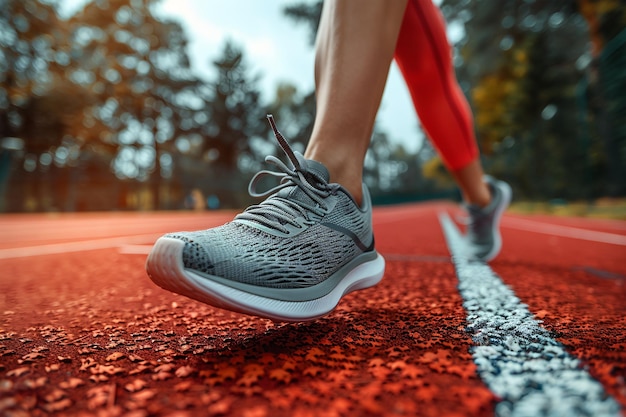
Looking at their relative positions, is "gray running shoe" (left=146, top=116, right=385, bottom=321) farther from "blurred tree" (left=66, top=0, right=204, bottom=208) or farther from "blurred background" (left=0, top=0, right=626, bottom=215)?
"blurred tree" (left=66, top=0, right=204, bottom=208)

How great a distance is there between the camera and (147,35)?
79.0 feet

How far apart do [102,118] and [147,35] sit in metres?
5.19

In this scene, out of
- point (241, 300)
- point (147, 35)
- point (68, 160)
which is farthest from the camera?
point (147, 35)

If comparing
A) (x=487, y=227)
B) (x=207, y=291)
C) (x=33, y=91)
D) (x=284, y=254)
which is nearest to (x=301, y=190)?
(x=284, y=254)

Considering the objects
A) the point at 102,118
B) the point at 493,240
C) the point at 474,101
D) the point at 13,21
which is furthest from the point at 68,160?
the point at 493,240

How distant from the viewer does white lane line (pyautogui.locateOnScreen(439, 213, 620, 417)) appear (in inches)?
23.4

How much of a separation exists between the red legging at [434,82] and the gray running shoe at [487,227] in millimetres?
316

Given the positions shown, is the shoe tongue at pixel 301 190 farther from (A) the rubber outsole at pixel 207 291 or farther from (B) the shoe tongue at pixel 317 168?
(A) the rubber outsole at pixel 207 291

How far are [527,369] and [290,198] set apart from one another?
1.98ft

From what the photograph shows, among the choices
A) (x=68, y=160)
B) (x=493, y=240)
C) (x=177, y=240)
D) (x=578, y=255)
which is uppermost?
(x=68, y=160)

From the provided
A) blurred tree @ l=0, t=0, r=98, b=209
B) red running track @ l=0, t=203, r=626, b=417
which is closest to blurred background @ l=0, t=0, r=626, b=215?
blurred tree @ l=0, t=0, r=98, b=209

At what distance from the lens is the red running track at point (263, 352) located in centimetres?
63

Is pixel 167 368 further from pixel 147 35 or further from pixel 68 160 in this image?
pixel 147 35

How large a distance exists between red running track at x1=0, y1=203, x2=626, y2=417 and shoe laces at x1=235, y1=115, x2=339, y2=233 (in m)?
0.26
